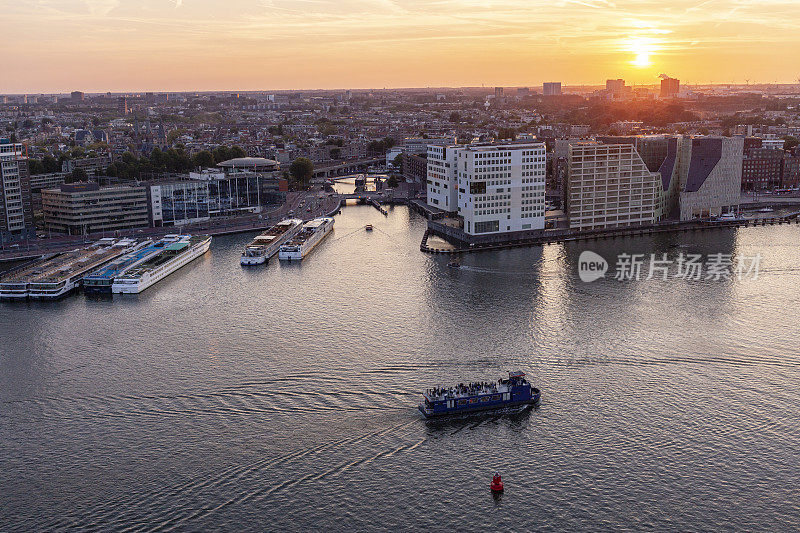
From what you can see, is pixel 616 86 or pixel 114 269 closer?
pixel 114 269

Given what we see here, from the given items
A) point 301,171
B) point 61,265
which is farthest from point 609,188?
point 301,171

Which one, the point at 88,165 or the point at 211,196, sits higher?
the point at 88,165

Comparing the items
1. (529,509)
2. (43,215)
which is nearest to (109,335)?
(529,509)

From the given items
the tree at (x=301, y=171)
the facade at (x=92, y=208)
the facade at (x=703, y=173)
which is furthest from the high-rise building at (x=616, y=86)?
the facade at (x=92, y=208)

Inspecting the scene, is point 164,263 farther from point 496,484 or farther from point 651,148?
point 651,148

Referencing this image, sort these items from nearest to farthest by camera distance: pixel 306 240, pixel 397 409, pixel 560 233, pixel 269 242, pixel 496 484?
1. pixel 496 484
2. pixel 397 409
3. pixel 306 240
4. pixel 269 242
5. pixel 560 233

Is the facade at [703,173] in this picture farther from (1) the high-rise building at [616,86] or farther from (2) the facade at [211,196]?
(1) the high-rise building at [616,86]

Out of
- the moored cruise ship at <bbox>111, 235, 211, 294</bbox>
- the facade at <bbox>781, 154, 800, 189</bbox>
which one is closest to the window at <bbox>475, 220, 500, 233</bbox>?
the moored cruise ship at <bbox>111, 235, 211, 294</bbox>

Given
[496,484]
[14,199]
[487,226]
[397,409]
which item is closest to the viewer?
[496,484]

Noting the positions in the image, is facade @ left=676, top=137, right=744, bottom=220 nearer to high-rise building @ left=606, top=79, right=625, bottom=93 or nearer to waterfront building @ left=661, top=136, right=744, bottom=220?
waterfront building @ left=661, top=136, right=744, bottom=220
